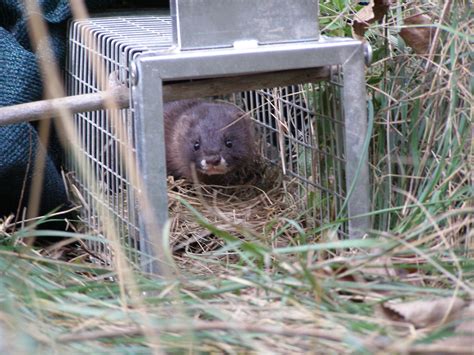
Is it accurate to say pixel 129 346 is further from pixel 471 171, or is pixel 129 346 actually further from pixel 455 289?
pixel 471 171

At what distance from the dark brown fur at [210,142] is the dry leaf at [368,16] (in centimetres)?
120

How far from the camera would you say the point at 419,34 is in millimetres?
3225

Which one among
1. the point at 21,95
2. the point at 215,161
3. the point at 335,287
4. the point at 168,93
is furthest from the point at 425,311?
the point at 215,161

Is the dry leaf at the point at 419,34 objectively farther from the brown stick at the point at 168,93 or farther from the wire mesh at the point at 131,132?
the brown stick at the point at 168,93

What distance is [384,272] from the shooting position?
239cm

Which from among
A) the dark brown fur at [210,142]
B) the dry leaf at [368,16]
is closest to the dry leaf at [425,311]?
the dry leaf at [368,16]

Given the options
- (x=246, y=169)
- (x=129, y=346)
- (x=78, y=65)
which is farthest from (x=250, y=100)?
(x=129, y=346)

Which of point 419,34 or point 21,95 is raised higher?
point 419,34

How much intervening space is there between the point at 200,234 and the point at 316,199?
0.56m

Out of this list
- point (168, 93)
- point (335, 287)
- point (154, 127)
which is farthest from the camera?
point (168, 93)

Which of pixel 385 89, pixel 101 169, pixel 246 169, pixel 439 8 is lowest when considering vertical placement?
pixel 246 169

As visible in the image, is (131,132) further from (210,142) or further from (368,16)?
(210,142)

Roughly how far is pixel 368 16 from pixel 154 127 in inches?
43.0

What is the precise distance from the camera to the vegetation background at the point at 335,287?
6.35 feet
